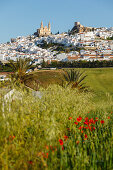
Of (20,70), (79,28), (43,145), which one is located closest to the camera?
(43,145)

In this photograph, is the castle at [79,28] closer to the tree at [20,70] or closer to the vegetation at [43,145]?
the tree at [20,70]

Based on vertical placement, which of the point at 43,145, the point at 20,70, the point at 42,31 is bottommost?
the point at 43,145

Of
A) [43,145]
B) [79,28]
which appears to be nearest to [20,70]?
[43,145]

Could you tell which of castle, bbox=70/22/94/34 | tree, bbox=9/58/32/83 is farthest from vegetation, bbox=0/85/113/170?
castle, bbox=70/22/94/34

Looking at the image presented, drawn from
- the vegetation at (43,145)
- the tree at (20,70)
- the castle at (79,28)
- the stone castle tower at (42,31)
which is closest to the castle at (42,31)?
the stone castle tower at (42,31)

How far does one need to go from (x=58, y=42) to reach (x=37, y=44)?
2284 centimetres

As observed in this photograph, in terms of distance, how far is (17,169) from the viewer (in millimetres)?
2992

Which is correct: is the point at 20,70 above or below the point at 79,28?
below

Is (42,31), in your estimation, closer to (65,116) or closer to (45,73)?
(45,73)

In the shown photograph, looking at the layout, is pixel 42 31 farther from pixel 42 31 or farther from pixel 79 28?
pixel 79 28

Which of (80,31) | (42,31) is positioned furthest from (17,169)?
(42,31)

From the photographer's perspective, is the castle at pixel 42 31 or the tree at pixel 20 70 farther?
the castle at pixel 42 31

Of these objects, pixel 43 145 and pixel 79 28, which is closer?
pixel 43 145

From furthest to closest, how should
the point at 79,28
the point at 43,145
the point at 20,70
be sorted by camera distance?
the point at 79,28 < the point at 20,70 < the point at 43,145
